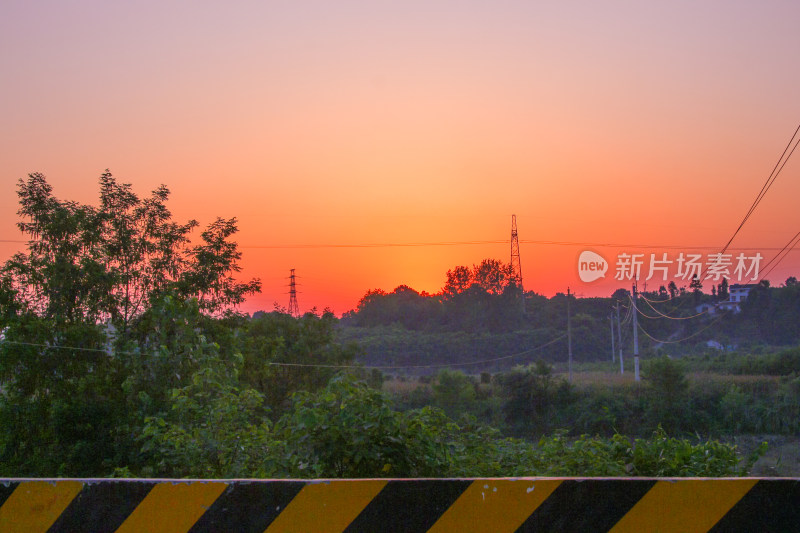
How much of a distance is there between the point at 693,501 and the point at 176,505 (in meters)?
Answer: 1.63

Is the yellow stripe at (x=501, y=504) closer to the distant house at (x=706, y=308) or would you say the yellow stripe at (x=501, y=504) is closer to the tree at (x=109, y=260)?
the tree at (x=109, y=260)

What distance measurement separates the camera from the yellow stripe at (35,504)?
214cm

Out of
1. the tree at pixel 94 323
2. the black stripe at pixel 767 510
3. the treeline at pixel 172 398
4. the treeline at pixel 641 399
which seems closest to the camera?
the black stripe at pixel 767 510

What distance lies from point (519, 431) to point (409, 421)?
39886 mm

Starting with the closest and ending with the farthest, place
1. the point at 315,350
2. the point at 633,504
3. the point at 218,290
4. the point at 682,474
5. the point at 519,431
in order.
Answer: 1. the point at 633,504
2. the point at 682,474
3. the point at 218,290
4. the point at 315,350
5. the point at 519,431

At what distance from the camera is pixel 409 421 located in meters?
4.07

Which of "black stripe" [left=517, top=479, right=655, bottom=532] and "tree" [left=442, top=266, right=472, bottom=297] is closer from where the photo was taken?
"black stripe" [left=517, top=479, right=655, bottom=532]

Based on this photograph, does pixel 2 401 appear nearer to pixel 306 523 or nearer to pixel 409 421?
pixel 409 421

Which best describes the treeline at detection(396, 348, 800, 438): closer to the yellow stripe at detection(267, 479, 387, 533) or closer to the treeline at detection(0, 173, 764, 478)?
the treeline at detection(0, 173, 764, 478)

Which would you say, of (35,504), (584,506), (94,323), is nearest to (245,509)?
(35,504)

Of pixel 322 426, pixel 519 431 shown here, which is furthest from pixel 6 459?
pixel 519 431

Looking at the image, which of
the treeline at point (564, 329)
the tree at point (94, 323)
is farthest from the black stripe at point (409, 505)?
the treeline at point (564, 329)

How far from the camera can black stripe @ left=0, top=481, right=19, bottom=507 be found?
2.14 meters

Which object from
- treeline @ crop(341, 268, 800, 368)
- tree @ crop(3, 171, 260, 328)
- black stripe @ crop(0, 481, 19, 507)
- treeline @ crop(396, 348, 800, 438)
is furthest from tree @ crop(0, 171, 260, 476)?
treeline @ crop(341, 268, 800, 368)
